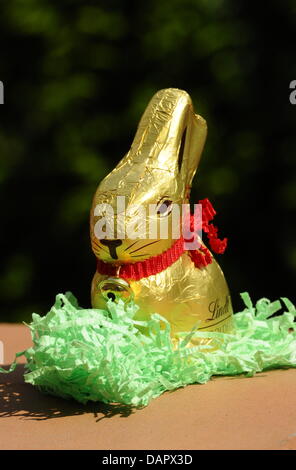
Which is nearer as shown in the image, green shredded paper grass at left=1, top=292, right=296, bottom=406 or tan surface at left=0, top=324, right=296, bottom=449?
tan surface at left=0, top=324, right=296, bottom=449

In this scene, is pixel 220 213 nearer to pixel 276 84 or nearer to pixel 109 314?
pixel 276 84

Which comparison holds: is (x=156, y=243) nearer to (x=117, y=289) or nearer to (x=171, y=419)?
(x=117, y=289)

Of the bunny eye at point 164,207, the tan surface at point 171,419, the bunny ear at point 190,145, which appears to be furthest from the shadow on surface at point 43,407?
the bunny ear at point 190,145

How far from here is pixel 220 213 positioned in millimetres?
2586

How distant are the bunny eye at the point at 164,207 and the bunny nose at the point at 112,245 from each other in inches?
4.0

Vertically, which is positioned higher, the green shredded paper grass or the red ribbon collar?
the red ribbon collar

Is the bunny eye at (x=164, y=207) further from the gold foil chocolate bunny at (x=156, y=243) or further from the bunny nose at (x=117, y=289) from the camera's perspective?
the bunny nose at (x=117, y=289)

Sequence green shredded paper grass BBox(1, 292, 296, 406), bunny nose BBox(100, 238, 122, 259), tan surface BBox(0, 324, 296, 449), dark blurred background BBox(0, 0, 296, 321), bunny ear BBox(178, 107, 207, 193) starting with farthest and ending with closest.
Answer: dark blurred background BBox(0, 0, 296, 321), bunny ear BBox(178, 107, 207, 193), bunny nose BBox(100, 238, 122, 259), green shredded paper grass BBox(1, 292, 296, 406), tan surface BBox(0, 324, 296, 449)

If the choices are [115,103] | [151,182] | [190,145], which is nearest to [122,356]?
[151,182]

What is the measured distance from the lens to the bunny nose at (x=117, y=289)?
1.48 metres

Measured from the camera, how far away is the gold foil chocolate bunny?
149 cm

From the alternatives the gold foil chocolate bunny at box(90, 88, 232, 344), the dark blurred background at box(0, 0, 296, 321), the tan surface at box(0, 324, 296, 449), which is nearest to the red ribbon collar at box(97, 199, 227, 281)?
the gold foil chocolate bunny at box(90, 88, 232, 344)

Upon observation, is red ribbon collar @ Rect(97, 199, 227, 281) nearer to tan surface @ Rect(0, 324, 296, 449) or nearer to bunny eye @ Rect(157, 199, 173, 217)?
bunny eye @ Rect(157, 199, 173, 217)

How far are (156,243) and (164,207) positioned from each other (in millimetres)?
74
